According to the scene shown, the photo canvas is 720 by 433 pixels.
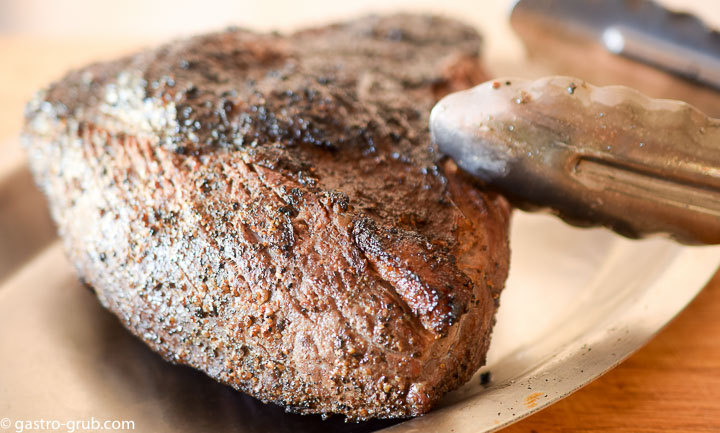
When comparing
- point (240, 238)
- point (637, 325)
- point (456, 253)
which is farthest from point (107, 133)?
point (637, 325)

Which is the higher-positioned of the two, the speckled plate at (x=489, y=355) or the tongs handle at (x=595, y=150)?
the tongs handle at (x=595, y=150)

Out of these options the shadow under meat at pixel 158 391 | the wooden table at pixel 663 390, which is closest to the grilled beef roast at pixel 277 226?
the shadow under meat at pixel 158 391

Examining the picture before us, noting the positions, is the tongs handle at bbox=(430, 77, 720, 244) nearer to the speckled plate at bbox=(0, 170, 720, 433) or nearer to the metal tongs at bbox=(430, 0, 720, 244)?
the metal tongs at bbox=(430, 0, 720, 244)

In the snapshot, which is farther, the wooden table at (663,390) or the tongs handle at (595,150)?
the wooden table at (663,390)

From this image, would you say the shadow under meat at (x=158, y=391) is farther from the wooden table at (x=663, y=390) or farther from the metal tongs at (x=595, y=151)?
the metal tongs at (x=595, y=151)

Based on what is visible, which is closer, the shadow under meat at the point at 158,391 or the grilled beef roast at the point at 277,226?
the grilled beef roast at the point at 277,226

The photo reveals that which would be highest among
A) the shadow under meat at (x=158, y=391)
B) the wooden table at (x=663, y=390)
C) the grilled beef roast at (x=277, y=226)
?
the grilled beef roast at (x=277, y=226)

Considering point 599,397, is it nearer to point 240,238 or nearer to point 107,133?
point 240,238

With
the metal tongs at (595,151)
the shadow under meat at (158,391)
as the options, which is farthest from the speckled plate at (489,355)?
the metal tongs at (595,151)

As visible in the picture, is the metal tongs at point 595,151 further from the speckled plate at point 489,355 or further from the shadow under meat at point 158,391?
the shadow under meat at point 158,391
